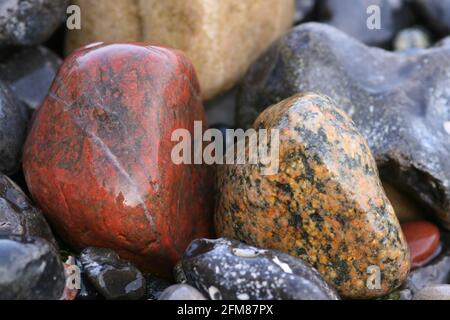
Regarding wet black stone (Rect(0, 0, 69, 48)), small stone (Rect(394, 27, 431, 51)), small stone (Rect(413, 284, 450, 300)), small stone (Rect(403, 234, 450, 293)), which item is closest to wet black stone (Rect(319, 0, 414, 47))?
small stone (Rect(394, 27, 431, 51))

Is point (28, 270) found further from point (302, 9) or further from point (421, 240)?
point (302, 9)

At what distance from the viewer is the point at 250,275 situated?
343 centimetres

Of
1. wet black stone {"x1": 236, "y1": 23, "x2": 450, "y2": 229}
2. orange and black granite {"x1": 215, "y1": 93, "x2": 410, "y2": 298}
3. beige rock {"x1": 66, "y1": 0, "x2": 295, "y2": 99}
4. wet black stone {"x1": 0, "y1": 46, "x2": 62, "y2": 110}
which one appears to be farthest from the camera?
beige rock {"x1": 66, "y1": 0, "x2": 295, "y2": 99}

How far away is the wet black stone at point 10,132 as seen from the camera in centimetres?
438

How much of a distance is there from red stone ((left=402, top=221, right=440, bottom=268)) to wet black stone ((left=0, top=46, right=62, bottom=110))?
2806 millimetres

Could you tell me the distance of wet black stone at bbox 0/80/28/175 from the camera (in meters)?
4.38

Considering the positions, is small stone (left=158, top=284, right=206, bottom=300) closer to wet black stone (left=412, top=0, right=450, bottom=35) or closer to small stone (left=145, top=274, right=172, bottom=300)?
small stone (left=145, top=274, right=172, bottom=300)

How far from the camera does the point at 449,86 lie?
4.95 meters

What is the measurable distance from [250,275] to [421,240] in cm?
181

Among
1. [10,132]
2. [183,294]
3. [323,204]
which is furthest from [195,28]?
[183,294]

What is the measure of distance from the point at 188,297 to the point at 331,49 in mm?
2428
